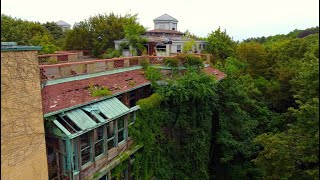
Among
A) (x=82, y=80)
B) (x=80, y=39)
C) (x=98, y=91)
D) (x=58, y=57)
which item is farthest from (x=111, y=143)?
(x=80, y=39)

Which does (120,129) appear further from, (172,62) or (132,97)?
(172,62)

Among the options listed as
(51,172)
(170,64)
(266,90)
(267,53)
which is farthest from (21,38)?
(267,53)

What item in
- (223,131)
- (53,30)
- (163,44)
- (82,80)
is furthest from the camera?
(53,30)

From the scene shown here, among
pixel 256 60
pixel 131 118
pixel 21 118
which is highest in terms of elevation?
pixel 256 60

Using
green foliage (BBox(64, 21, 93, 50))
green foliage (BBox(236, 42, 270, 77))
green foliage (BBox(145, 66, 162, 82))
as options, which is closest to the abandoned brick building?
green foliage (BBox(145, 66, 162, 82))

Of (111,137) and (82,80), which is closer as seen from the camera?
(111,137)

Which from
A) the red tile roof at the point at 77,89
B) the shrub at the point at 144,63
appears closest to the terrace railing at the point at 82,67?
the shrub at the point at 144,63
